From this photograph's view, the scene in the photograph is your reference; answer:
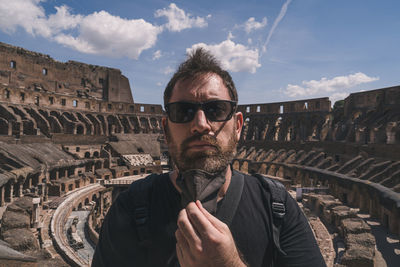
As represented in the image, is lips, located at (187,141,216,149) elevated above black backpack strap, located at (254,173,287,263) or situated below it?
above

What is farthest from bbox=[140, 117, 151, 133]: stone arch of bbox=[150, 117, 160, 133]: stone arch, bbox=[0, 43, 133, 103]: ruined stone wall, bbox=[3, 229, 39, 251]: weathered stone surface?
bbox=[3, 229, 39, 251]: weathered stone surface

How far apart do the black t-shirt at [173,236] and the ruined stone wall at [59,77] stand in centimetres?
4797

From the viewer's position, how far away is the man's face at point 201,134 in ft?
6.31

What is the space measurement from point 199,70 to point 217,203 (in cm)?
111

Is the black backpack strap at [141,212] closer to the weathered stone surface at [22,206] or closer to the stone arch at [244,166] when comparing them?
the weathered stone surface at [22,206]

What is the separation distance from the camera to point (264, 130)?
44000mm

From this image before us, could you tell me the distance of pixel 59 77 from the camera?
49750mm

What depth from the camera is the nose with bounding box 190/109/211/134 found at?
1.96 metres

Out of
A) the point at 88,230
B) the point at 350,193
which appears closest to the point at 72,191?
the point at 88,230

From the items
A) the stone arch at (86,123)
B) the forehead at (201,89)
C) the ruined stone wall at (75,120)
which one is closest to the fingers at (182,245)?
the forehead at (201,89)

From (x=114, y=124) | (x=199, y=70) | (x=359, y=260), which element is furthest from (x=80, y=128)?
(x=199, y=70)

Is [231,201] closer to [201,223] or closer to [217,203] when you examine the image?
[217,203]

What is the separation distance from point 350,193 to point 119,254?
22.3 metres

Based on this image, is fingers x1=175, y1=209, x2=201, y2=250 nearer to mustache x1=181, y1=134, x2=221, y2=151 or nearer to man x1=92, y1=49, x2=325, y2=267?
man x1=92, y1=49, x2=325, y2=267
